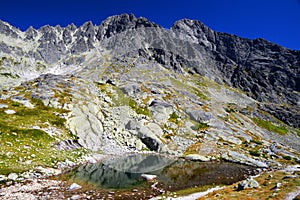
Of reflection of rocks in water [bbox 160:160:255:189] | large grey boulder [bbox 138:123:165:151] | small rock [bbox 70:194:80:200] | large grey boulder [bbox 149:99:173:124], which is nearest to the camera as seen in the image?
small rock [bbox 70:194:80:200]

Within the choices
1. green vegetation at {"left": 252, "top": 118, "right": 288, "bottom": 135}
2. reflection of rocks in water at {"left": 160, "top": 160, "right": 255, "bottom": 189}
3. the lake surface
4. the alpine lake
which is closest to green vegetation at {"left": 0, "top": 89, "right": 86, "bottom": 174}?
the alpine lake

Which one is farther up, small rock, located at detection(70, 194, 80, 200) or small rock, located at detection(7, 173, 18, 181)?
small rock, located at detection(7, 173, 18, 181)

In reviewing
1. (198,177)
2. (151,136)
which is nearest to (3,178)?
(198,177)

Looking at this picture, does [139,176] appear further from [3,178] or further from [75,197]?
[3,178]

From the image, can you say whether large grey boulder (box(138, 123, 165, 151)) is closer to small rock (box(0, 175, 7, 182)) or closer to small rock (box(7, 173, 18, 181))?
small rock (box(7, 173, 18, 181))

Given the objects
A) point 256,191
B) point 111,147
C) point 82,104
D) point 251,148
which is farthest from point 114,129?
point 256,191

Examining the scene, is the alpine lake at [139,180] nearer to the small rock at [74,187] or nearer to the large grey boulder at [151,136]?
the small rock at [74,187]

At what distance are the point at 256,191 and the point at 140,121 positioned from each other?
68544 millimetres

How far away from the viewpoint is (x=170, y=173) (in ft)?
154

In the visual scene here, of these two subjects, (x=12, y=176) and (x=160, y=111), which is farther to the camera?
(x=160, y=111)

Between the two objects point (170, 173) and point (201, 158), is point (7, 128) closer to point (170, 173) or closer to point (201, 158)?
point (170, 173)

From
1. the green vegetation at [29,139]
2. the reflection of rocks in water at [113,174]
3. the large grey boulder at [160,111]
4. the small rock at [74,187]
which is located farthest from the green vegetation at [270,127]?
the small rock at [74,187]

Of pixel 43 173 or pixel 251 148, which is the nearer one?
pixel 43 173

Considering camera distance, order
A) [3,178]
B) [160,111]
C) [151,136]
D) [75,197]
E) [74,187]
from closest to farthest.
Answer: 1. [75,197]
2. [74,187]
3. [3,178]
4. [151,136]
5. [160,111]
